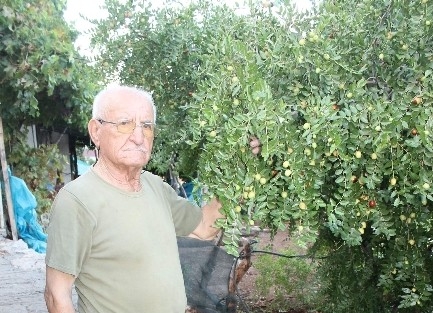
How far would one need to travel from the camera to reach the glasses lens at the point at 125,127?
207 centimetres

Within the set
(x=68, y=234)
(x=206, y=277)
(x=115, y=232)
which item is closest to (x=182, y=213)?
(x=115, y=232)

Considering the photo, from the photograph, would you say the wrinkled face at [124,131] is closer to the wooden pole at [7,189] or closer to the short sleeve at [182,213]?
the short sleeve at [182,213]

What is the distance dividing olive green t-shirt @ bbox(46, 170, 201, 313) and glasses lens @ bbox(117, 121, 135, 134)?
0.20m

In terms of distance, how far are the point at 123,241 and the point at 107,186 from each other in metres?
0.22

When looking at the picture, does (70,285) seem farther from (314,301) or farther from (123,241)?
(314,301)

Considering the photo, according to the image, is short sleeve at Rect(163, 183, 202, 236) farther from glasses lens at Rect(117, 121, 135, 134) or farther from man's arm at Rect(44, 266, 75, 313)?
man's arm at Rect(44, 266, 75, 313)

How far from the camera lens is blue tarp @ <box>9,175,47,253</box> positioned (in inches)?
316

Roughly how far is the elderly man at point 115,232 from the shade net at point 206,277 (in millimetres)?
1569

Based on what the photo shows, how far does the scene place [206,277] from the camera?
401 centimetres

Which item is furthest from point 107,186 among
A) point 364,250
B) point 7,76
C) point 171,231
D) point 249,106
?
point 7,76

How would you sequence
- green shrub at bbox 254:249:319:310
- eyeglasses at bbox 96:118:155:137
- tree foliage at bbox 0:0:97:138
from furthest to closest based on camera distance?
tree foliage at bbox 0:0:97:138, green shrub at bbox 254:249:319:310, eyeglasses at bbox 96:118:155:137

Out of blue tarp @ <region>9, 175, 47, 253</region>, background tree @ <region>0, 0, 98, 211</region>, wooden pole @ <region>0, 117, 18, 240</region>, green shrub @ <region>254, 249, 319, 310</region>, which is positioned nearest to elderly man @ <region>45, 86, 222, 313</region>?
background tree @ <region>0, 0, 98, 211</region>

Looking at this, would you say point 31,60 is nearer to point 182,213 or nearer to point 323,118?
point 182,213

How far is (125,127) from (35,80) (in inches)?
228
